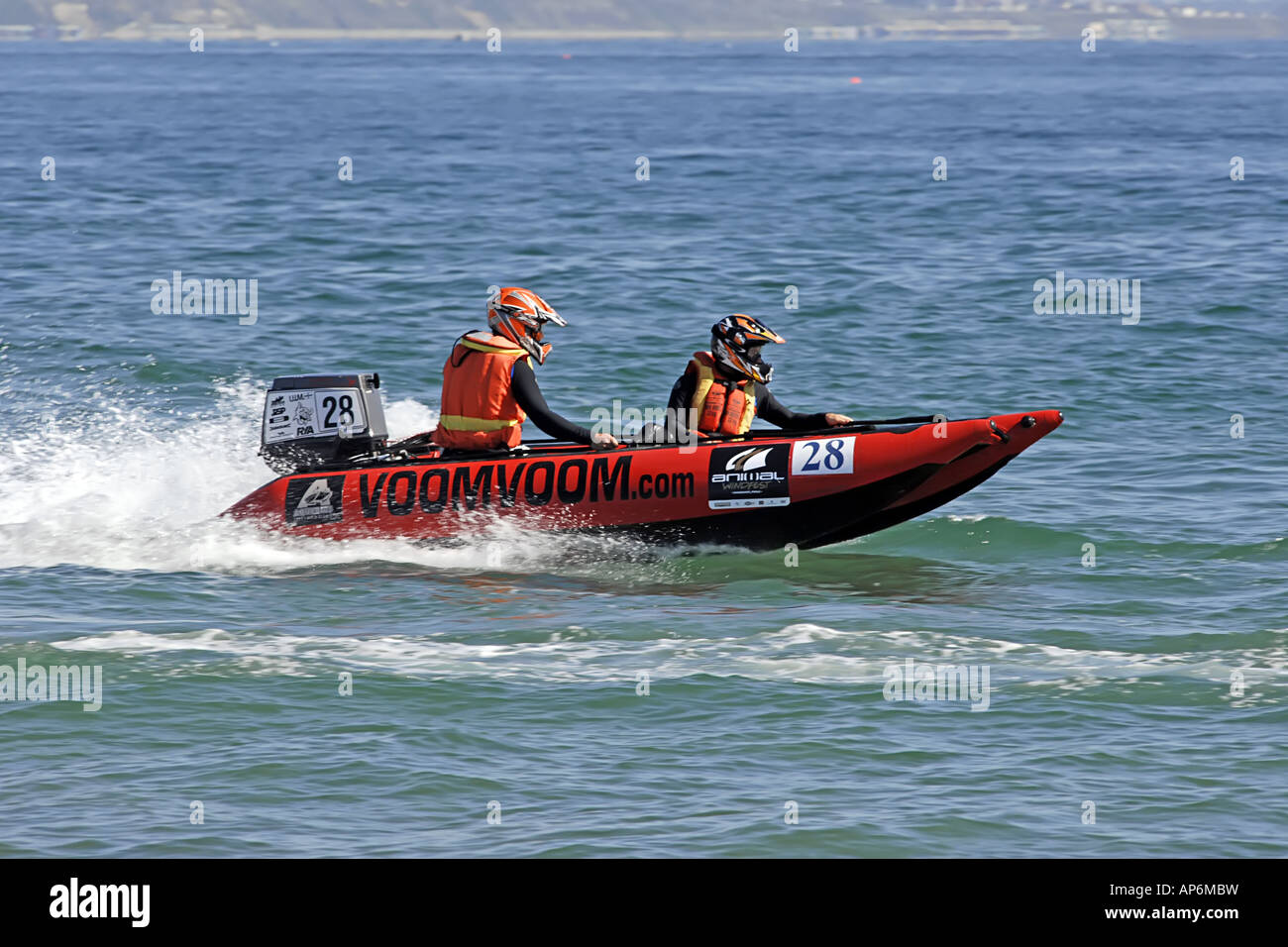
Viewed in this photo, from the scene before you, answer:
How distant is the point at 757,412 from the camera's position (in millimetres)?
11844

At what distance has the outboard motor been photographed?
466 inches

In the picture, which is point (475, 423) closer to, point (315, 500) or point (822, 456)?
point (315, 500)

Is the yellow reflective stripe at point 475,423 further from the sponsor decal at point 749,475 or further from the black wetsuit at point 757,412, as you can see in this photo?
the sponsor decal at point 749,475

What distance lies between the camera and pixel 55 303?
67.5ft

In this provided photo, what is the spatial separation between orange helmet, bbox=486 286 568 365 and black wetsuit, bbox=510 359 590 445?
0.14 meters

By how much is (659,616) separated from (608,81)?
66922 millimetres

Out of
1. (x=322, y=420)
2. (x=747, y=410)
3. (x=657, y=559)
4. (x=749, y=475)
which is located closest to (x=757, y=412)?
(x=747, y=410)

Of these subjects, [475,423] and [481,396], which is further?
[475,423]

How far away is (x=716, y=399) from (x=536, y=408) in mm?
1282

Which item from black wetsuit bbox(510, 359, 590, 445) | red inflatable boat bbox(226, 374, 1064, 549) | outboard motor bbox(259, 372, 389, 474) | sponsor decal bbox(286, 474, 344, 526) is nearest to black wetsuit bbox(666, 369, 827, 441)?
red inflatable boat bbox(226, 374, 1064, 549)

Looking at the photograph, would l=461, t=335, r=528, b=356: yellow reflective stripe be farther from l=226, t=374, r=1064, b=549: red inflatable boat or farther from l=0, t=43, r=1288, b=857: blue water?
l=0, t=43, r=1288, b=857: blue water

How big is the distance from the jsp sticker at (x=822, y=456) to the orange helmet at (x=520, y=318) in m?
1.88

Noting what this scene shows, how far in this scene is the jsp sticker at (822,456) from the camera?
11211mm
